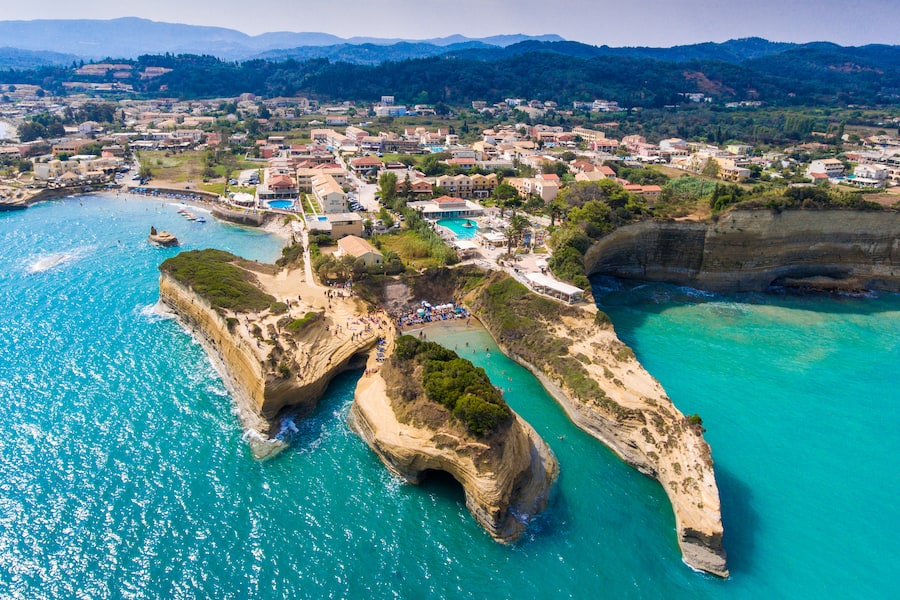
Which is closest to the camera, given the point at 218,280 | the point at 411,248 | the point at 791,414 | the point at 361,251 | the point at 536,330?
the point at 791,414

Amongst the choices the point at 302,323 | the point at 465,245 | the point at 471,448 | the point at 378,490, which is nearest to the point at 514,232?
the point at 465,245

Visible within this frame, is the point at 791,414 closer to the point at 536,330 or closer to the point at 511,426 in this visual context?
the point at 536,330

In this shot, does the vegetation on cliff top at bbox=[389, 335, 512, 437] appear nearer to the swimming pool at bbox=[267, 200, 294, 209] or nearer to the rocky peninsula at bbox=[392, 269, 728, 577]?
the rocky peninsula at bbox=[392, 269, 728, 577]

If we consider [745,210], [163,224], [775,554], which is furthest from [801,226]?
[163,224]

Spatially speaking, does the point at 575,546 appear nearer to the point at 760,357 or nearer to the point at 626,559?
the point at 626,559

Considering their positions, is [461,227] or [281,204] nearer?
[461,227]

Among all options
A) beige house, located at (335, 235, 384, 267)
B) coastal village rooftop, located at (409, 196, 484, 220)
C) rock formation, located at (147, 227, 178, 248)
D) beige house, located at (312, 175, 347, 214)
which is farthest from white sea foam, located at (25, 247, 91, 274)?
coastal village rooftop, located at (409, 196, 484, 220)
